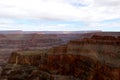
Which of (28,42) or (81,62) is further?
(28,42)

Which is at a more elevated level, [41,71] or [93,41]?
[93,41]

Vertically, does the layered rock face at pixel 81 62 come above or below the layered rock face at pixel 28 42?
above

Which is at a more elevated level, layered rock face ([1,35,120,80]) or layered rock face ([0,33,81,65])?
layered rock face ([1,35,120,80])

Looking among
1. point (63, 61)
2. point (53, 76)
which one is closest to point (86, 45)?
point (63, 61)

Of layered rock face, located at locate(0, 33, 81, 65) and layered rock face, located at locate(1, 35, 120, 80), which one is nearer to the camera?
layered rock face, located at locate(1, 35, 120, 80)

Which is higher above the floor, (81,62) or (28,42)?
(81,62)

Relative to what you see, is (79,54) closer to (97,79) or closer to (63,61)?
(63,61)

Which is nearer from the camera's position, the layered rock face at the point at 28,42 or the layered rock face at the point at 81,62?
the layered rock face at the point at 81,62

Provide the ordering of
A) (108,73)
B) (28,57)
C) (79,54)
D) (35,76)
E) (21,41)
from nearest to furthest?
(108,73) < (35,76) < (79,54) < (28,57) < (21,41)
